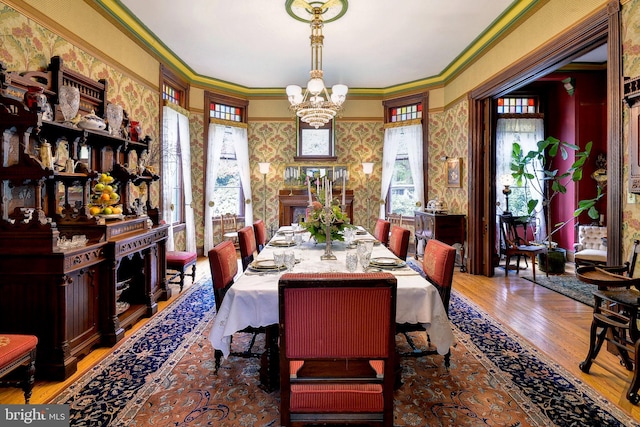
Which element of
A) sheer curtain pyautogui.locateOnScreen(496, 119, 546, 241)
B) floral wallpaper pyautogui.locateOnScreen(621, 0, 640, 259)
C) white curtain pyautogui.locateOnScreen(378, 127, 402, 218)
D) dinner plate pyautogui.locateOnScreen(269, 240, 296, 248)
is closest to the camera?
floral wallpaper pyautogui.locateOnScreen(621, 0, 640, 259)

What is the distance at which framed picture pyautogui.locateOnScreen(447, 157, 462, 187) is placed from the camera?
595 centimetres

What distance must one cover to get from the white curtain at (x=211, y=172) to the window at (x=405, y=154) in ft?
11.2

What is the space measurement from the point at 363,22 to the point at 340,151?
10.6 ft

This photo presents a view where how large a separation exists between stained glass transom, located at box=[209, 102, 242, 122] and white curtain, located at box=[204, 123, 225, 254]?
A: 341mm

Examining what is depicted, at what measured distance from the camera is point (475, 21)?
449cm

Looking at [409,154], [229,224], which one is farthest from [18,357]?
[409,154]

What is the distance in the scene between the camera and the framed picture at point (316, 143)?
7.47 metres

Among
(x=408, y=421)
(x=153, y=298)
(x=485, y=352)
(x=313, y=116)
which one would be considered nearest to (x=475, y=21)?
(x=313, y=116)

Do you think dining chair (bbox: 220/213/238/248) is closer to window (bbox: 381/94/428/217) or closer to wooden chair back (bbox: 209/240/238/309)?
window (bbox: 381/94/428/217)

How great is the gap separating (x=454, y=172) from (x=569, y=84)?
2.48m

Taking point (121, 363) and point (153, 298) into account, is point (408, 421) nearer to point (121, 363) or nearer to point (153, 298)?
point (121, 363)

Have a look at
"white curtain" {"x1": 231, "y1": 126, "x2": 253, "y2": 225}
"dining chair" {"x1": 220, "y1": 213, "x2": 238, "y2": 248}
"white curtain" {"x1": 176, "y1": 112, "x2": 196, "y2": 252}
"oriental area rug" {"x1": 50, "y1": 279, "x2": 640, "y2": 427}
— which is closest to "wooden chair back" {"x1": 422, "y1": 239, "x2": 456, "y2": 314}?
"oriental area rug" {"x1": 50, "y1": 279, "x2": 640, "y2": 427}

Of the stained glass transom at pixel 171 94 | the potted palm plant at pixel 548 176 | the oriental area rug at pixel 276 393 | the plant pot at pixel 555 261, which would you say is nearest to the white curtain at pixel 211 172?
the stained glass transom at pixel 171 94

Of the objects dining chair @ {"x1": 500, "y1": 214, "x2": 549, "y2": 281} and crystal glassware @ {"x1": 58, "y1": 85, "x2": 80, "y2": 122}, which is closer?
crystal glassware @ {"x1": 58, "y1": 85, "x2": 80, "y2": 122}
